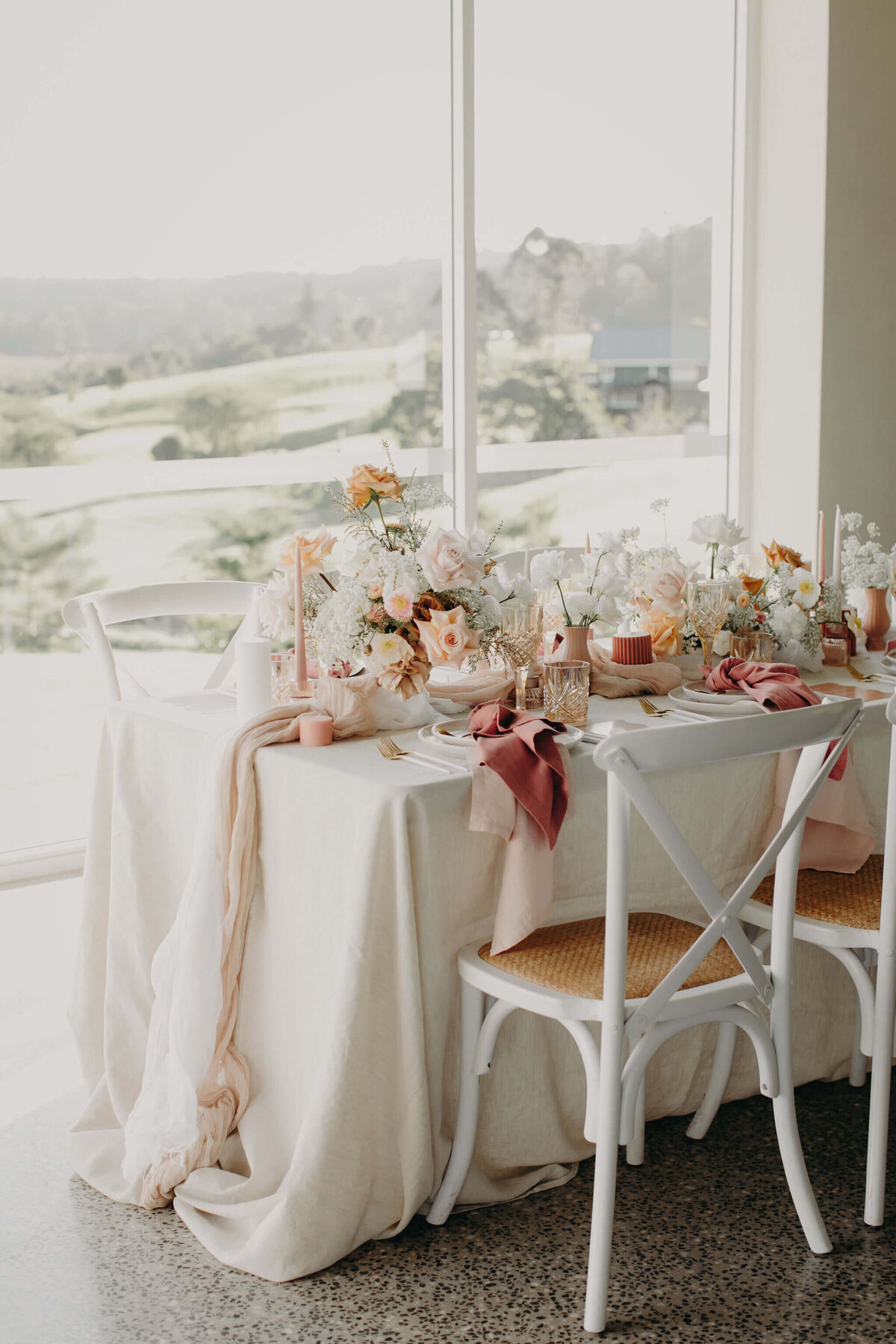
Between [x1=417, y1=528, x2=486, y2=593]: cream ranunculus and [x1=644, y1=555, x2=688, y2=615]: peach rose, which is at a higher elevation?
[x1=417, y1=528, x2=486, y2=593]: cream ranunculus

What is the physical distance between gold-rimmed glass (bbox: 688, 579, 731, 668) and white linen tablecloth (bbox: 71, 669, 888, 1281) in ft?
1.13

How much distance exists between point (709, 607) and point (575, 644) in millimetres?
323

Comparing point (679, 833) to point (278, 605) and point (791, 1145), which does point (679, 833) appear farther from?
point (278, 605)

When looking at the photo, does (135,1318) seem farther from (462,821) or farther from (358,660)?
(358,660)

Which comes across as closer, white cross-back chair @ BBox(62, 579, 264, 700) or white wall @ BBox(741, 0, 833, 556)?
white cross-back chair @ BBox(62, 579, 264, 700)

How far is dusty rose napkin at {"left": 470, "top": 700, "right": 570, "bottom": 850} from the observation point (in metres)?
2.08

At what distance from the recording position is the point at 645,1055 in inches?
76.5

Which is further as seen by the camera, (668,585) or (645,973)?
(668,585)

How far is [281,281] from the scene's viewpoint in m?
4.23

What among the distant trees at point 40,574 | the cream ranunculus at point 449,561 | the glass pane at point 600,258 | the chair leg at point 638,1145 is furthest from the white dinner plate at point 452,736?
the glass pane at point 600,258

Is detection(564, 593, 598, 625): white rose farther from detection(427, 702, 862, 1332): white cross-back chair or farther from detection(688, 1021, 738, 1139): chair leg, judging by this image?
detection(688, 1021, 738, 1139): chair leg

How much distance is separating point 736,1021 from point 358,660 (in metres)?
0.86

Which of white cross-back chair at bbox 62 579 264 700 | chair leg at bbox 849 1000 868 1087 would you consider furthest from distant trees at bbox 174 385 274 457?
chair leg at bbox 849 1000 868 1087

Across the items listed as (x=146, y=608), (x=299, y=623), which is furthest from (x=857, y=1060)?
(x=146, y=608)
